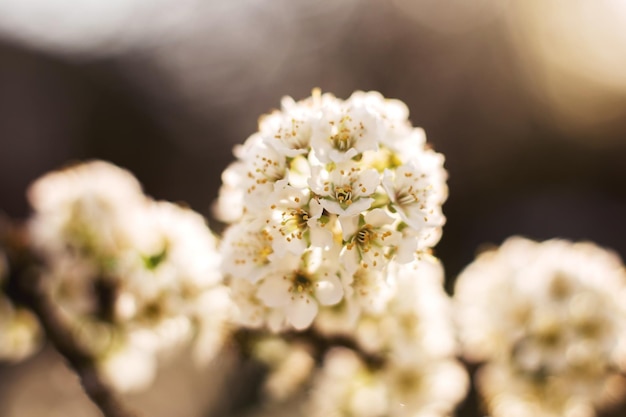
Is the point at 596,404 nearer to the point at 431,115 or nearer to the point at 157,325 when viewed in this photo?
the point at 157,325

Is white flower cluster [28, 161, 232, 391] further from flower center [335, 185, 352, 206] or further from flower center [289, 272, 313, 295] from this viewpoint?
flower center [335, 185, 352, 206]

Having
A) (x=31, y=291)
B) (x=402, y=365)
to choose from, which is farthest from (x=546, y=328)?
(x=31, y=291)

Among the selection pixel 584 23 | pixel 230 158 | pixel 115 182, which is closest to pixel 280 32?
pixel 230 158

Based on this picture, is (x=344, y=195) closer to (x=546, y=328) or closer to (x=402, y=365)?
(x=402, y=365)

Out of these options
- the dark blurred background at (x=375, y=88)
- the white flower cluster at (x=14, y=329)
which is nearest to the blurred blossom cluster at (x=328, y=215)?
the white flower cluster at (x=14, y=329)

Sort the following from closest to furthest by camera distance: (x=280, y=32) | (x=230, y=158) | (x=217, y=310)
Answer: (x=217, y=310), (x=230, y=158), (x=280, y=32)

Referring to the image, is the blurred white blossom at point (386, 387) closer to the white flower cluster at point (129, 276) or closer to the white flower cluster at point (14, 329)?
the white flower cluster at point (129, 276)
